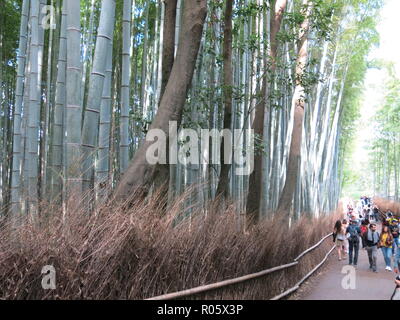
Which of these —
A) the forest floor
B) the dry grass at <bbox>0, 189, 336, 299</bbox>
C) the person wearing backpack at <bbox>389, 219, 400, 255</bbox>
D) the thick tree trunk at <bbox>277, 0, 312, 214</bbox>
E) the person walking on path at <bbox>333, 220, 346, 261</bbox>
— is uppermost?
the thick tree trunk at <bbox>277, 0, 312, 214</bbox>

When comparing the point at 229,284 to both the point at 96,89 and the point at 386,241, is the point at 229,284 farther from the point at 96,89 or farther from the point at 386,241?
the point at 386,241

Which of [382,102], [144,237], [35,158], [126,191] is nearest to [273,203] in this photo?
[35,158]

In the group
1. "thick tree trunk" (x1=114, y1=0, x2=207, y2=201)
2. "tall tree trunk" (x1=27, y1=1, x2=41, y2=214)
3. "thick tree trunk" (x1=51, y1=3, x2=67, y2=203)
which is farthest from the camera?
"tall tree trunk" (x1=27, y1=1, x2=41, y2=214)

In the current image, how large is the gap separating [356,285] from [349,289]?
1.12 ft

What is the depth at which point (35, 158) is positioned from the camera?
5.54 metres

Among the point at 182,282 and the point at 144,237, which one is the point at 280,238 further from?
the point at 144,237

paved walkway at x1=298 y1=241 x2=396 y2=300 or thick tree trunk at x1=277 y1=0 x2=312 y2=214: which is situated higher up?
thick tree trunk at x1=277 y1=0 x2=312 y2=214

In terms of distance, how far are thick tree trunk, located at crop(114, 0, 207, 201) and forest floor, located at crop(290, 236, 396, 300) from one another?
10.3ft

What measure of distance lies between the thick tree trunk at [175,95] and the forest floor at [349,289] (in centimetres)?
315

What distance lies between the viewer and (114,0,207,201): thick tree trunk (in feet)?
11.9

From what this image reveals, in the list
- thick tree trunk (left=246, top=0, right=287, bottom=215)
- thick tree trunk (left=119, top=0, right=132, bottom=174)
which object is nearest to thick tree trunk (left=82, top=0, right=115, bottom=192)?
thick tree trunk (left=119, top=0, right=132, bottom=174)

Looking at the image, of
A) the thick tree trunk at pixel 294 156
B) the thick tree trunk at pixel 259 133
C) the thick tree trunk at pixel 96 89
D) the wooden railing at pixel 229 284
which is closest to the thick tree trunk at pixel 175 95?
the thick tree trunk at pixel 96 89

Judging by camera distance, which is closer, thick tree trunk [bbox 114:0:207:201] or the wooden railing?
the wooden railing

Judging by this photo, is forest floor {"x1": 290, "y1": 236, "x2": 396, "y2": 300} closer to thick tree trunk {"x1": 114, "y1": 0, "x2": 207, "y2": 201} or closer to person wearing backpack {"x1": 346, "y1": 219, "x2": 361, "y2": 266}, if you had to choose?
person wearing backpack {"x1": 346, "y1": 219, "x2": 361, "y2": 266}
